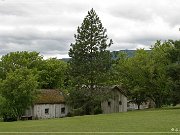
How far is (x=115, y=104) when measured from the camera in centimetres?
6191

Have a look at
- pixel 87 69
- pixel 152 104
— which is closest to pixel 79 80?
pixel 87 69

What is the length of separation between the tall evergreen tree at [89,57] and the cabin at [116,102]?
6250 millimetres

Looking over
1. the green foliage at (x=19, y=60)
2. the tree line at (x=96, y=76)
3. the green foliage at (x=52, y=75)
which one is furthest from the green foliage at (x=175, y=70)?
the green foliage at (x=19, y=60)

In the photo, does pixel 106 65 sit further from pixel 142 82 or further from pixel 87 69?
pixel 142 82

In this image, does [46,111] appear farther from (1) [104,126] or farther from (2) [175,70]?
(1) [104,126]

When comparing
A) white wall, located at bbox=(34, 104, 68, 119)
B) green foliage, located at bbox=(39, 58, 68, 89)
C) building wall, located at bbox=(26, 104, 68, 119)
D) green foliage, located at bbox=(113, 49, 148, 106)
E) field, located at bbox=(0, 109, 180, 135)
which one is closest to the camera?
field, located at bbox=(0, 109, 180, 135)

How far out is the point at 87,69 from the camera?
175 feet

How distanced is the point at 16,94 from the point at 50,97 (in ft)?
34.4

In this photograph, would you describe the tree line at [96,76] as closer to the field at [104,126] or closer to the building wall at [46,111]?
the building wall at [46,111]

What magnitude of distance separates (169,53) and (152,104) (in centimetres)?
2188

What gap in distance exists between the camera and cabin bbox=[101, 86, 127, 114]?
198 feet

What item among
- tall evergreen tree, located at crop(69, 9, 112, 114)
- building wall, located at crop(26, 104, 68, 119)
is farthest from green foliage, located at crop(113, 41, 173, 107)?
building wall, located at crop(26, 104, 68, 119)

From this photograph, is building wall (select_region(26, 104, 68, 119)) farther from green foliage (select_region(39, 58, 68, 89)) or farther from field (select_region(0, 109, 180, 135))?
field (select_region(0, 109, 180, 135))

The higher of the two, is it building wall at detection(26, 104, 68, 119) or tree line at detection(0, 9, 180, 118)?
tree line at detection(0, 9, 180, 118)
